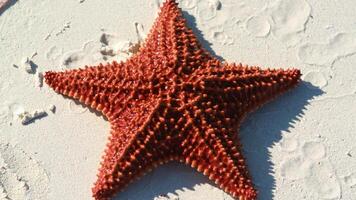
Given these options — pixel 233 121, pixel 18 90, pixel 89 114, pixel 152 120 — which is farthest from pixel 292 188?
pixel 18 90

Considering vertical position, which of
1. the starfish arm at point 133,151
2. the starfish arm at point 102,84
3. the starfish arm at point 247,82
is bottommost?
the starfish arm at point 133,151

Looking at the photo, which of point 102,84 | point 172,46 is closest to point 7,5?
point 102,84

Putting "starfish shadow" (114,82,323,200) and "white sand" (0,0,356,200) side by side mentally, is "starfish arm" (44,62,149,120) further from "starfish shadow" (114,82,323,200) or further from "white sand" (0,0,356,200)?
"starfish shadow" (114,82,323,200)

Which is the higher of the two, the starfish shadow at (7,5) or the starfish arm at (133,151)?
the starfish shadow at (7,5)

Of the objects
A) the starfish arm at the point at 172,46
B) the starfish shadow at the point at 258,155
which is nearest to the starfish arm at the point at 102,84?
the starfish arm at the point at 172,46

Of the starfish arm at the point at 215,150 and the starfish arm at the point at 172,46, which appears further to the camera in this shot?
the starfish arm at the point at 172,46

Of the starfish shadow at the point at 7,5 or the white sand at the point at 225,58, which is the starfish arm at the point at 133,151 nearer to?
the white sand at the point at 225,58

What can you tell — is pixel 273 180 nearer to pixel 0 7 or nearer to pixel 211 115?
pixel 211 115
